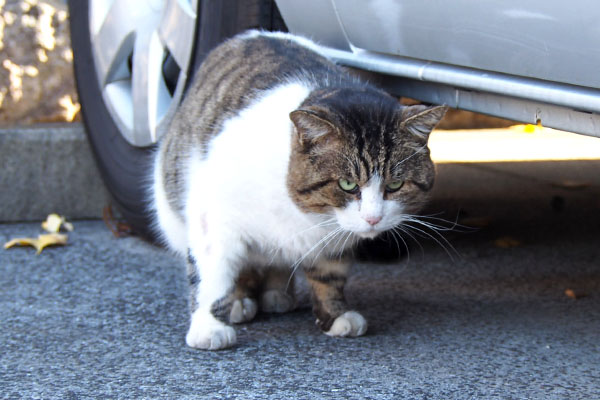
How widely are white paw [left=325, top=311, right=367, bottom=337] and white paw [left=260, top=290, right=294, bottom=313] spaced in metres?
0.26

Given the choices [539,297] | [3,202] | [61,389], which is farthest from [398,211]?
[3,202]

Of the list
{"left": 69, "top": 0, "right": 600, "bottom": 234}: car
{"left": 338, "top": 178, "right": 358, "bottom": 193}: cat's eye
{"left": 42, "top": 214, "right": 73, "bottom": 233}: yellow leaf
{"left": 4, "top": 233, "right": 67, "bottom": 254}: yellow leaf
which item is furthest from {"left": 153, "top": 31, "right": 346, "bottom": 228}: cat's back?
{"left": 42, "top": 214, "right": 73, "bottom": 233}: yellow leaf

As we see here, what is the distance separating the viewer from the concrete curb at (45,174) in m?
3.49

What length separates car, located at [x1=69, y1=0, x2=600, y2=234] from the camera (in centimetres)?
181

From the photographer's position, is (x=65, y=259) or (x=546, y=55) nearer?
(x=546, y=55)

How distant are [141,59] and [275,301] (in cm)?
111

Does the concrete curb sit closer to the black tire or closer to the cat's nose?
the black tire

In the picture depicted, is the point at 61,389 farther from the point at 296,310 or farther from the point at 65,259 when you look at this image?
the point at 65,259

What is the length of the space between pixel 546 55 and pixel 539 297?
1033 mm

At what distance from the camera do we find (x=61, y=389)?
1.88 meters

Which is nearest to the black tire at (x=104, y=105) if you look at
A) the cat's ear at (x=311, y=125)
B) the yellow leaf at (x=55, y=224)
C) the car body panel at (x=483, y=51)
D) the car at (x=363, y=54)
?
the car at (x=363, y=54)

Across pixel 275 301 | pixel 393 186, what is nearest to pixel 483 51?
pixel 393 186

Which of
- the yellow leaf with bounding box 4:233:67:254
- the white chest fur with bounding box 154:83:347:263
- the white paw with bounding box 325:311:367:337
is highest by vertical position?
the white chest fur with bounding box 154:83:347:263

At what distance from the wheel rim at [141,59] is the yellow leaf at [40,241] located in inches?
19.3
